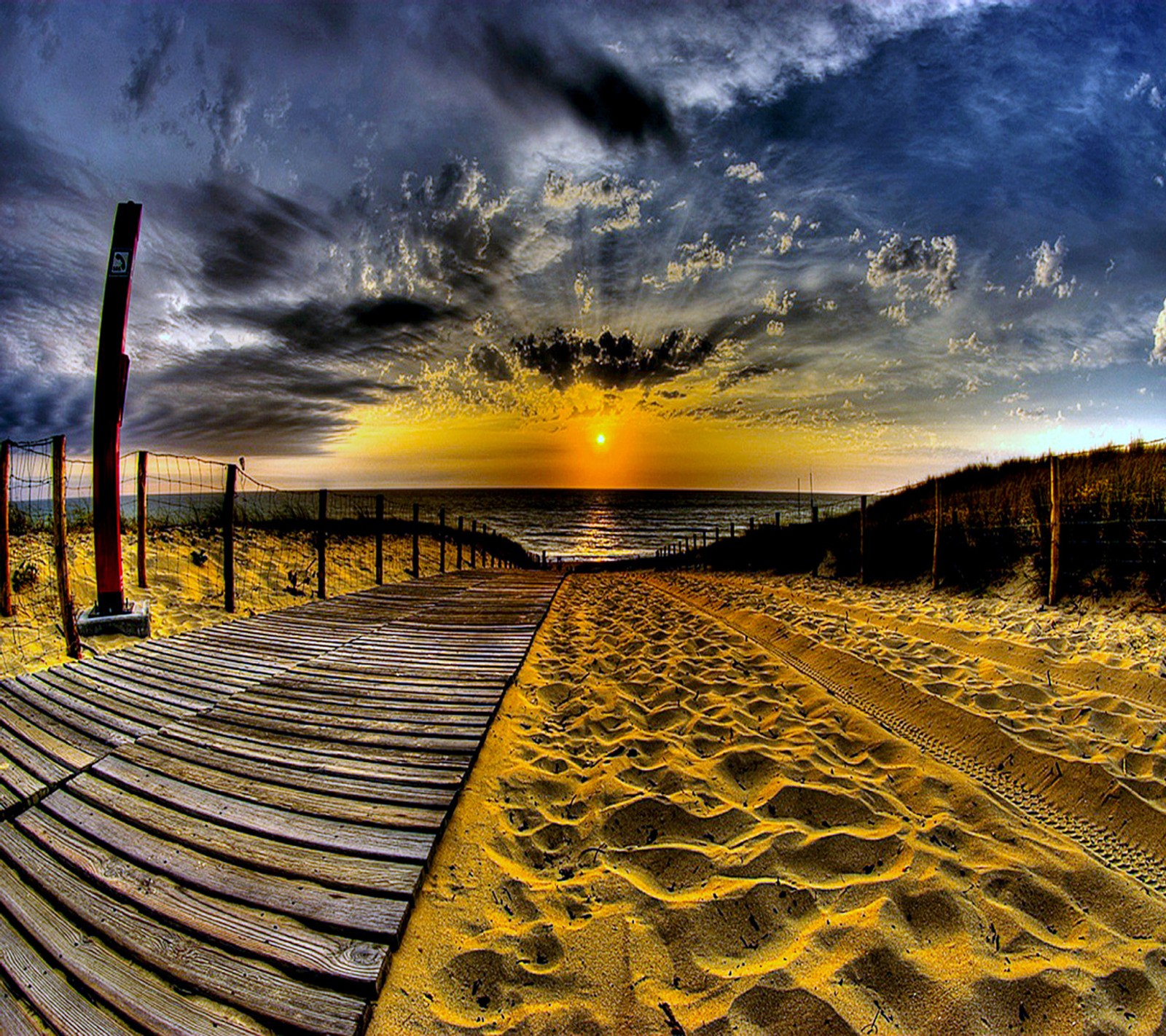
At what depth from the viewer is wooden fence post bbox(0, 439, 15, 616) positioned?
6.72 meters

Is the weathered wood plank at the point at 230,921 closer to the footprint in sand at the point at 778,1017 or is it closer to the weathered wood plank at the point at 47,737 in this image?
the weathered wood plank at the point at 47,737

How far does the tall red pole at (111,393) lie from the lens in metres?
6.52

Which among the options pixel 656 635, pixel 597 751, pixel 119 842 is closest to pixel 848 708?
pixel 597 751

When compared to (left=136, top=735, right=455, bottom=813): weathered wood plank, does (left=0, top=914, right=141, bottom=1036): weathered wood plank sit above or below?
below

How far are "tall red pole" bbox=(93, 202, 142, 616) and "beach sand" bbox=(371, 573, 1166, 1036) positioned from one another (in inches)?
231

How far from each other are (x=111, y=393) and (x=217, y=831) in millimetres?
6471

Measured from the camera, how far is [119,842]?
2.46 meters

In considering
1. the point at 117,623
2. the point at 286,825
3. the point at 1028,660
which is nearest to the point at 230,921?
the point at 286,825

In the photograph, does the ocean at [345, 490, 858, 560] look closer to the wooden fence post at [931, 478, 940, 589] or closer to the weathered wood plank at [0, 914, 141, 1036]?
the wooden fence post at [931, 478, 940, 589]

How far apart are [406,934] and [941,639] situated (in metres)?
6.84

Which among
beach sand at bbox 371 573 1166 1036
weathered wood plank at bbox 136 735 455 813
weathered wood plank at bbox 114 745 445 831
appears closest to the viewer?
beach sand at bbox 371 573 1166 1036

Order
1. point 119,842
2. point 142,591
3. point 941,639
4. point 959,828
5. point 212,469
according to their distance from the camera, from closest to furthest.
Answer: point 119,842, point 959,828, point 941,639, point 142,591, point 212,469

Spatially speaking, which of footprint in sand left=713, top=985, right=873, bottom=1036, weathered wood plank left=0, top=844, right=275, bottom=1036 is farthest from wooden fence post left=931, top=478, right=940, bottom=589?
weathered wood plank left=0, top=844, right=275, bottom=1036

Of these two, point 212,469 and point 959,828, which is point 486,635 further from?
point 212,469
